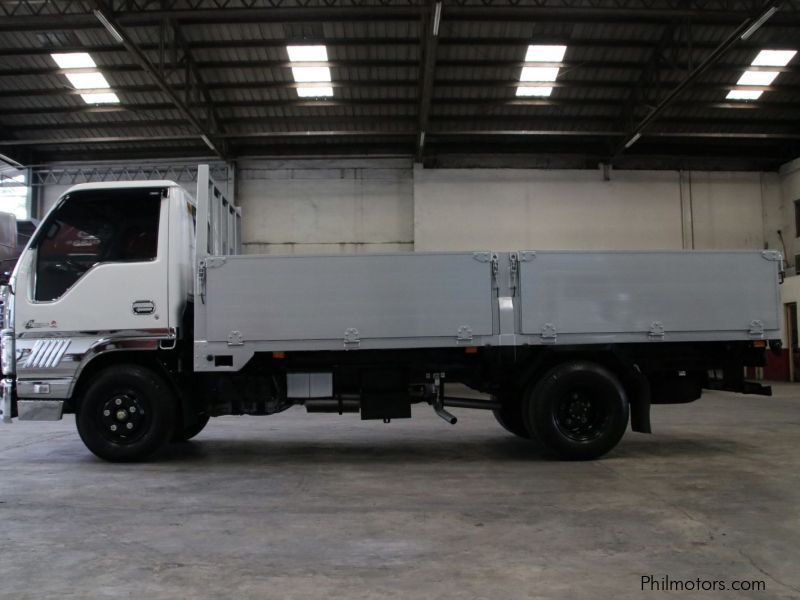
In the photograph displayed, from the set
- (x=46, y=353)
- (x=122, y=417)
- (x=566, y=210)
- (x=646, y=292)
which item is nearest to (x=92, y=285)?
(x=46, y=353)

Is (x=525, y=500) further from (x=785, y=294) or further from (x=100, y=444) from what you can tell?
(x=785, y=294)

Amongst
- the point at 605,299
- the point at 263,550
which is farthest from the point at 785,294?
the point at 263,550

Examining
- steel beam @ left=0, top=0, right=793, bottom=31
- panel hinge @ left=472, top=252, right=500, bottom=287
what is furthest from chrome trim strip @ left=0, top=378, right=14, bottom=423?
steel beam @ left=0, top=0, right=793, bottom=31

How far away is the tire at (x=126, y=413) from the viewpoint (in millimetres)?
6301

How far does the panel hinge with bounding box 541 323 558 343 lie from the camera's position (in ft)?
20.8

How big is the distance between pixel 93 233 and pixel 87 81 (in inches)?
476

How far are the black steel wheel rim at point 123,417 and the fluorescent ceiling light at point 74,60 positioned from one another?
1234 cm

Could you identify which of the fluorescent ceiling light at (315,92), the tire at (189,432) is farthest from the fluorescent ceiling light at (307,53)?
the tire at (189,432)

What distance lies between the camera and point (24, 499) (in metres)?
5.15

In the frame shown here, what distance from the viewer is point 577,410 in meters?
6.49

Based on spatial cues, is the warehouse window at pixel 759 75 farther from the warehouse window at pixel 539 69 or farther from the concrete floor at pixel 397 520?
the concrete floor at pixel 397 520

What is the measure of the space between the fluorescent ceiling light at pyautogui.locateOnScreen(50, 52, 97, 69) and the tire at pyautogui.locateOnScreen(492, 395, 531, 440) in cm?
1428

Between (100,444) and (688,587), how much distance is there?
587 centimetres
